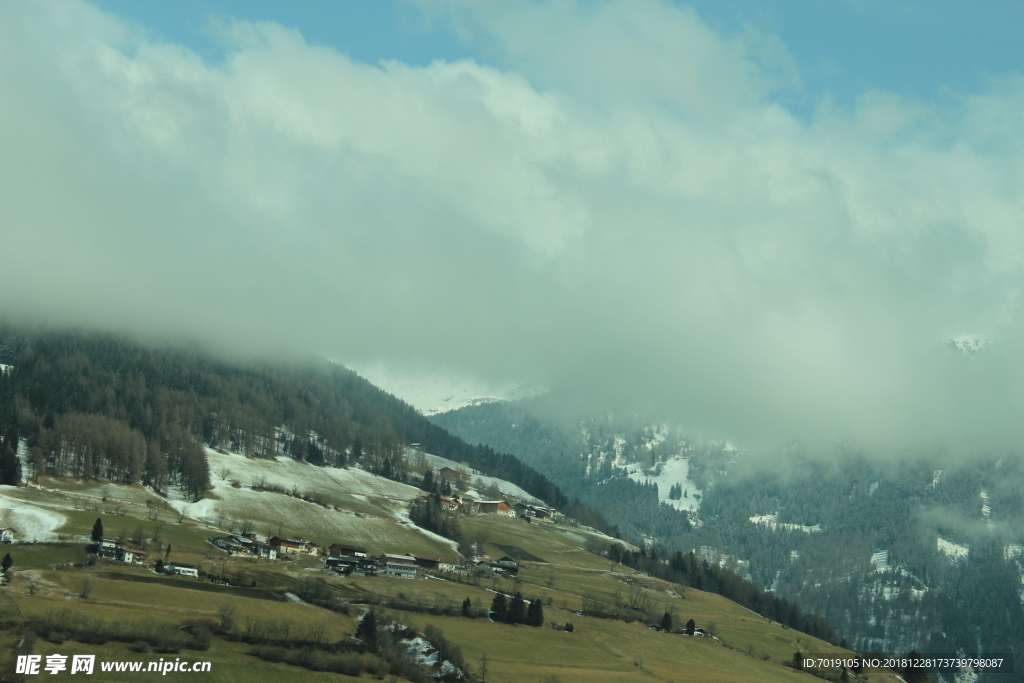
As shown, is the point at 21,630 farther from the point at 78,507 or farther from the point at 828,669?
the point at 828,669

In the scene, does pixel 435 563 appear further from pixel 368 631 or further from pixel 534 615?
pixel 368 631

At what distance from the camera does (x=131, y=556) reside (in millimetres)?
120062

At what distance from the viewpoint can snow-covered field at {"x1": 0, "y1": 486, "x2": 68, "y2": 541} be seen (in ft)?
409

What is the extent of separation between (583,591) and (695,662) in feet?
170

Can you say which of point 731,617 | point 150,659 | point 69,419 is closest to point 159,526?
point 69,419

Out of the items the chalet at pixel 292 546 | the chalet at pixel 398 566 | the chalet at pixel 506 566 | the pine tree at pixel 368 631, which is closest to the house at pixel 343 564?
the chalet at pixel 398 566

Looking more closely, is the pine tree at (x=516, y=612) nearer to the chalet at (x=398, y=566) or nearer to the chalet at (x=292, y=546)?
the chalet at (x=398, y=566)

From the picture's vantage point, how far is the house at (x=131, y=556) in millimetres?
118438

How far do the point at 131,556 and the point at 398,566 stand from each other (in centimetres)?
4662

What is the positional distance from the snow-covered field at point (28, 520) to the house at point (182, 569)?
18745 mm

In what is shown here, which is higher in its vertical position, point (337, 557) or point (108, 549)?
point (337, 557)

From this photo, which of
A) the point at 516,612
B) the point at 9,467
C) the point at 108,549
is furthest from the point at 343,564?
the point at 9,467

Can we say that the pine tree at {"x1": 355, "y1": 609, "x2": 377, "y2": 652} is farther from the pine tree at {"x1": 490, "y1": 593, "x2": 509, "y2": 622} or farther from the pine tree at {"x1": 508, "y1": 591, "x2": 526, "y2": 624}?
the pine tree at {"x1": 508, "y1": 591, "x2": 526, "y2": 624}

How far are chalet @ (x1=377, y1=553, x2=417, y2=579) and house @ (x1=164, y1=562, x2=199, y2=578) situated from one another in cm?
3690
